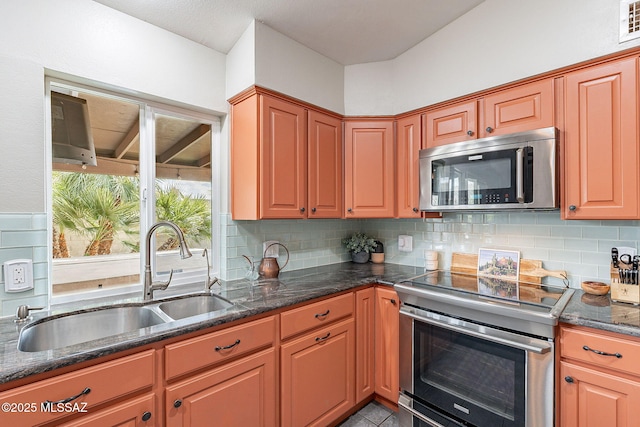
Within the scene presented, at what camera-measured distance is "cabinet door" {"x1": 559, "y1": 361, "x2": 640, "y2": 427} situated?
4.13 ft

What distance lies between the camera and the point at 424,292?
1823mm

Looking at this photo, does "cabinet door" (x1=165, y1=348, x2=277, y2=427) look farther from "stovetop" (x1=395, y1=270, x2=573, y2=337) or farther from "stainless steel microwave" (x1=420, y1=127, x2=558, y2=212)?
"stainless steel microwave" (x1=420, y1=127, x2=558, y2=212)

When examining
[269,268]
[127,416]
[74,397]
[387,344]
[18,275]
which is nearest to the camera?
[74,397]

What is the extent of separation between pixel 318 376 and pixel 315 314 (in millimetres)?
385

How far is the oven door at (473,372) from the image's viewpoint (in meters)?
1.42

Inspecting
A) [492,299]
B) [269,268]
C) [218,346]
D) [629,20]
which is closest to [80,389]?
[218,346]

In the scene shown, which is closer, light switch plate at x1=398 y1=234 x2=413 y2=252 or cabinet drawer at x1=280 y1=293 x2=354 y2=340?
cabinet drawer at x1=280 y1=293 x2=354 y2=340

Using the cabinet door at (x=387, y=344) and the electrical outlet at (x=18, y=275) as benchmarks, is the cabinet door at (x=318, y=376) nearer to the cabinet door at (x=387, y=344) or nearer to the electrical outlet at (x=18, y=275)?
the cabinet door at (x=387, y=344)

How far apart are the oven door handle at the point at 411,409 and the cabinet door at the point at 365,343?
0.88 ft

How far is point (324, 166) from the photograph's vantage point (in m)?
2.33

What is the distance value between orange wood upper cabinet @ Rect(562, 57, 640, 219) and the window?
2.19 meters

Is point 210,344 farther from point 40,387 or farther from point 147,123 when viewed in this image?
point 147,123

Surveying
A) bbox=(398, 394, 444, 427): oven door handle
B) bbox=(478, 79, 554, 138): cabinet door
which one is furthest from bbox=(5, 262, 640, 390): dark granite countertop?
bbox=(478, 79, 554, 138): cabinet door

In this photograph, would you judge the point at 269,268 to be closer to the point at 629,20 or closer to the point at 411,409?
the point at 411,409
